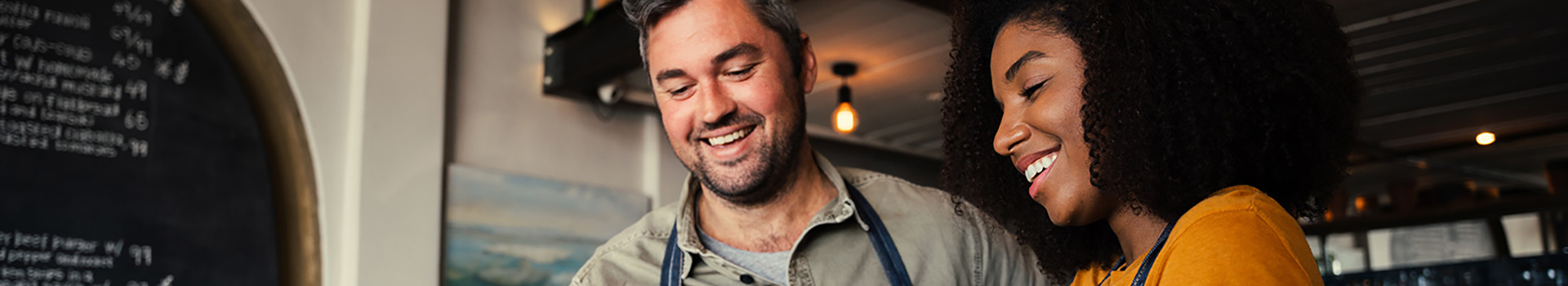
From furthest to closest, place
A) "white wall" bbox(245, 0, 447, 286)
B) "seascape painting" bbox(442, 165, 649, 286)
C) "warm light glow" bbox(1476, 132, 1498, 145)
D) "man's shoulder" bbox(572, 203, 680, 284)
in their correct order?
"warm light glow" bbox(1476, 132, 1498, 145)
"seascape painting" bbox(442, 165, 649, 286)
"white wall" bbox(245, 0, 447, 286)
"man's shoulder" bbox(572, 203, 680, 284)

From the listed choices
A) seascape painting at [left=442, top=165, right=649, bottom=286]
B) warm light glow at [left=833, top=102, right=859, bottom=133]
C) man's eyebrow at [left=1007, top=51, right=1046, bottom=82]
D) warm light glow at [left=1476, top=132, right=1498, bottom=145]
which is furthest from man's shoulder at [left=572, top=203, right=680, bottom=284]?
warm light glow at [left=1476, top=132, right=1498, bottom=145]

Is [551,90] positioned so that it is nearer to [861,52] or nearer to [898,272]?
[861,52]

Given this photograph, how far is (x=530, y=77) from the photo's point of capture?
13.0ft

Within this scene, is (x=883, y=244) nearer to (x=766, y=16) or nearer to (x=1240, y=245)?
(x=766, y=16)

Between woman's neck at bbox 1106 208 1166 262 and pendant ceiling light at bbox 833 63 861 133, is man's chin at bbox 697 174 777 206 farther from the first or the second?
pendant ceiling light at bbox 833 63 861 133

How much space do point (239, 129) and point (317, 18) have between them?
1.36 feet

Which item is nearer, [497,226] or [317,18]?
[317,18]

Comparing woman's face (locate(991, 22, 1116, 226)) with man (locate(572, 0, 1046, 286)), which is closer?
woman's face (locate(991, 22, 1116, 226))

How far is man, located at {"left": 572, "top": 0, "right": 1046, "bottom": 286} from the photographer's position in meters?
1.87

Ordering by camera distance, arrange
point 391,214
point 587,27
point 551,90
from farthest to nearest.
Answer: point 551,90 → point 587,27 → point 391,214

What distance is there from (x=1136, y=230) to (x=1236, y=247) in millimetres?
292

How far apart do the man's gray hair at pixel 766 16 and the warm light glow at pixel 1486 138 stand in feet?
20.7

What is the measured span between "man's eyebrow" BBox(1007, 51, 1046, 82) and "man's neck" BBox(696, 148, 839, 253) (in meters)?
0.74

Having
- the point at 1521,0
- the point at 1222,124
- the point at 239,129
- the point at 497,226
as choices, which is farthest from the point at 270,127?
the point at 1521,0
